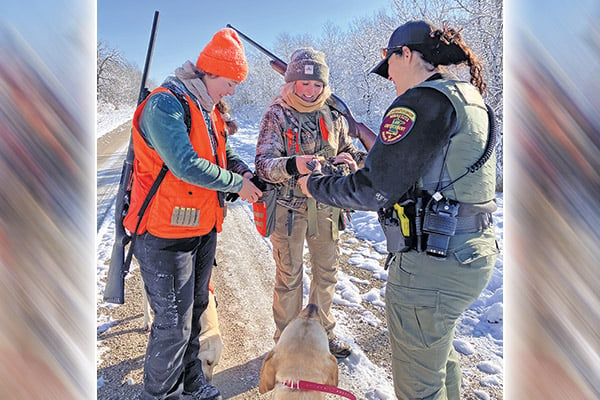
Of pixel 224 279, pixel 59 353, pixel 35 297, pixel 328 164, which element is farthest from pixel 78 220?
pixel 224 279

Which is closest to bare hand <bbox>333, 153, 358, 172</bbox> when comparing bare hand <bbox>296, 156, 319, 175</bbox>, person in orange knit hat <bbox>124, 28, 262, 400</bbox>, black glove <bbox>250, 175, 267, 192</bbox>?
bare hand <bbox>296, 156, 319, 175</bbox>

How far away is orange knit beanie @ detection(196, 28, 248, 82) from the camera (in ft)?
6.71

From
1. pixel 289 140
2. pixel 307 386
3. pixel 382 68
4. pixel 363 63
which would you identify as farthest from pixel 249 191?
pixel 363 63

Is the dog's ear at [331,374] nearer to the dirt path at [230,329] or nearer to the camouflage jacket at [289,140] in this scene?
the dirt path at [230,329]

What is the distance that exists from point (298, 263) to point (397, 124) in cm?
181

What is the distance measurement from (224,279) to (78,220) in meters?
3.71

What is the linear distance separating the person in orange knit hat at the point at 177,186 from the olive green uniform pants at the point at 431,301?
1142 millimetres

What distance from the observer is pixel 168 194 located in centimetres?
196

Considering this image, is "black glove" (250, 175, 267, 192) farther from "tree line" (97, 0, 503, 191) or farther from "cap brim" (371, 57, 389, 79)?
"tree line" (97, 0, 503, 191)

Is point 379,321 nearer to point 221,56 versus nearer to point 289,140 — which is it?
point 289,140

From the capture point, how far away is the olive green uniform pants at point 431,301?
1581 mm

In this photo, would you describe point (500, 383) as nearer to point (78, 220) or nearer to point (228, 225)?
point (78, 220)

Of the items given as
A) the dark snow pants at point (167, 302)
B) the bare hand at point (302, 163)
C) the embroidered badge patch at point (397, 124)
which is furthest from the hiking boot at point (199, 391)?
the embroidered badge patch at point (397, 124)

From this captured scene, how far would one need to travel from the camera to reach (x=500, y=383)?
8.74 ft
